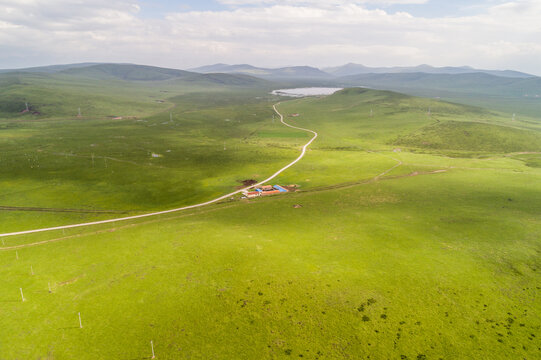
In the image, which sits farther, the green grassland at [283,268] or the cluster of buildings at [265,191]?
the cluster of buildings at [265,191]

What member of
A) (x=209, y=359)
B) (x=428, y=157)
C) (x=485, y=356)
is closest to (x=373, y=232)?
(x=485, y=356)

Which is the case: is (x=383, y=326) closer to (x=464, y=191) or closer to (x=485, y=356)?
(x=485, y=356)

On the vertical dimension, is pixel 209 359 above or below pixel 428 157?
below

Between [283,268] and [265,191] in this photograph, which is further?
[265,191]

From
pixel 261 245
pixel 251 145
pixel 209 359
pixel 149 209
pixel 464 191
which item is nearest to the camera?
pixel 209 359
